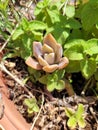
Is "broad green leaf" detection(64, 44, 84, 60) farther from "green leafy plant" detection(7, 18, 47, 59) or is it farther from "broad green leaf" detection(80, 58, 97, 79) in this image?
"green leafy plant" detection(7, 18, 47, 59)

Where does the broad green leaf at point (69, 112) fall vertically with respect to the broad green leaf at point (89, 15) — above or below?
below

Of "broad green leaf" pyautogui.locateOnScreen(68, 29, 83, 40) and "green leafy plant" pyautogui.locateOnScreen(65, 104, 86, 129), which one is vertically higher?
"broad green leaf" pyautogui.locateOnScreen(68, 29, 83, 40)

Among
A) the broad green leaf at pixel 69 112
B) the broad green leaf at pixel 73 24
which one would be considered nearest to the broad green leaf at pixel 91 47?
the broad green leaf at pixel 73 24

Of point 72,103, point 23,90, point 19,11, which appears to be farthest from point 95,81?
point 19,11

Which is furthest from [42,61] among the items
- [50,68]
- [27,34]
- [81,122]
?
[81,122]

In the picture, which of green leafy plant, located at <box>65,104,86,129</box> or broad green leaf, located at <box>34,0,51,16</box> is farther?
broad green leaf, located at <box>34,0,51,16</box>

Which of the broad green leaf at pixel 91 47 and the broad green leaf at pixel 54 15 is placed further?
the broad green leaf at pixel 54 15

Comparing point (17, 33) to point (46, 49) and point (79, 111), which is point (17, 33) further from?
point (79, 111)

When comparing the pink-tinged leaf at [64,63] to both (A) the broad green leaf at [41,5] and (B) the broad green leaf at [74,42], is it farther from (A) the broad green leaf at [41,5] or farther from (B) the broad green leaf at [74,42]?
(A) the broad green leaf at [41,5]

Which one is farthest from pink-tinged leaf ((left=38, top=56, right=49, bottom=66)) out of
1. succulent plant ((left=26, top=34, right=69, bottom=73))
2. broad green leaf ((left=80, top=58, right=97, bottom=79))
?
broad green leaf ((left=80, top=58, right=97, bottom=79))
